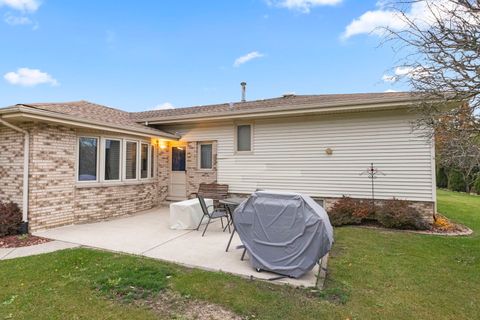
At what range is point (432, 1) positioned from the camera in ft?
12.9

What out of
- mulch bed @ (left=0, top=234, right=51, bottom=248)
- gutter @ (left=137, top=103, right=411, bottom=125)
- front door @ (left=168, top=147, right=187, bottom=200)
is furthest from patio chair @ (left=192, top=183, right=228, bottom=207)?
mulch bed @ (left=0, top=234, right=51, bottom=248)

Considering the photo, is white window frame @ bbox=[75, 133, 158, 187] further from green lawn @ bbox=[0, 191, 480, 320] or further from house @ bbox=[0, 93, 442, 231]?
green lawn @ bbox=[0, 191, 480, 320]

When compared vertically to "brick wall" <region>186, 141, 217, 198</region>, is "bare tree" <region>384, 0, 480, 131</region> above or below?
above

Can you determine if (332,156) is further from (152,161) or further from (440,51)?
(152,161)

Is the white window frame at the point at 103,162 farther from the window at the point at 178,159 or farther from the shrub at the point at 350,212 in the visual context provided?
the shrub at the point at 350,212

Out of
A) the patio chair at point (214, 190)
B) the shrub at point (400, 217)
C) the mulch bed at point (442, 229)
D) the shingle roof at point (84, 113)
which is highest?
the shingle roof at point (84, 113)

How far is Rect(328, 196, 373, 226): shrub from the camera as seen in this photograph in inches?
294

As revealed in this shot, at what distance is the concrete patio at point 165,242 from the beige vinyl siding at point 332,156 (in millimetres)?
2782

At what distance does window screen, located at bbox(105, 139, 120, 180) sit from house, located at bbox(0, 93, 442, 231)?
0.10 feet

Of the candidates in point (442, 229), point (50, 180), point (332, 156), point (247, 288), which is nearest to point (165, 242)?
point (247, 288)

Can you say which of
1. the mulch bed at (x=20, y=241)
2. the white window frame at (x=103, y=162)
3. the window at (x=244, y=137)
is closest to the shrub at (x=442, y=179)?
the window at (x=244, y=137)

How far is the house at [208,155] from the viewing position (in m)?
6.55

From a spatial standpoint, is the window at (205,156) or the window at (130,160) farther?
the window at (205,156)

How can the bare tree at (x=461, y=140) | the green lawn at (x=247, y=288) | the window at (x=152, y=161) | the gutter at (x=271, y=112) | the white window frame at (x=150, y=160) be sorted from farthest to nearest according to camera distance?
the window at (x=152, y=161) < the white window frame at (x=150, y=160) < the gutter at (x=271, y=112) < the bare tree at (x=461, y=140) < the green lawn at (x=247, y=288)
